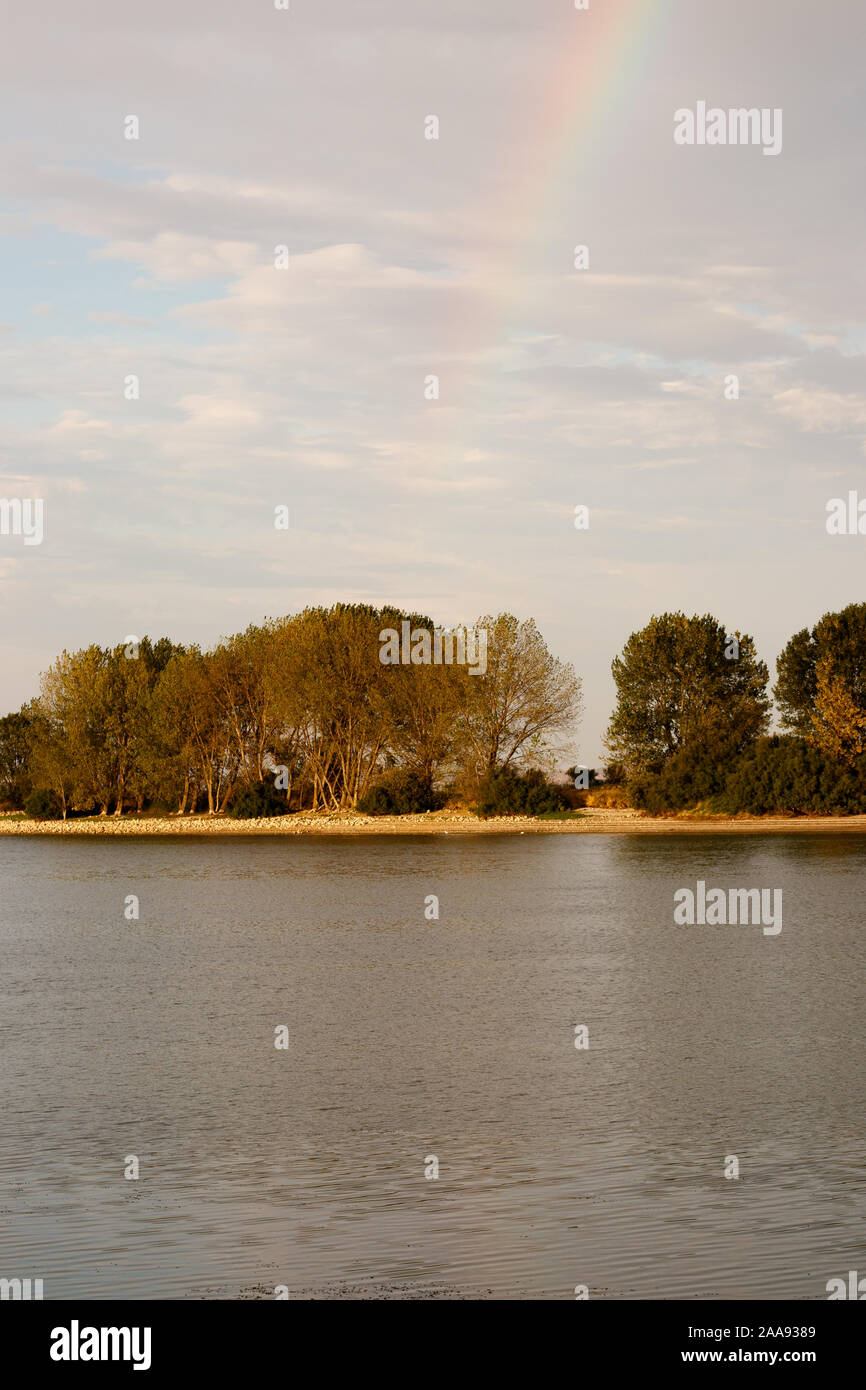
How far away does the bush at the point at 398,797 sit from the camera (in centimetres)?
8031

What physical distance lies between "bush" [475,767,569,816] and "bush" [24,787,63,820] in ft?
110

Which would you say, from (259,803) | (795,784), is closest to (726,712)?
(795,784)

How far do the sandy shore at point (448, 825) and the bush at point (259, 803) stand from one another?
0.86 meters

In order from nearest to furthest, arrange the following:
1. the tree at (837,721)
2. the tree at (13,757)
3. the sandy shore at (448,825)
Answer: the sandy shore at (448,825), the tree at (837,721), the tree at (13,757)

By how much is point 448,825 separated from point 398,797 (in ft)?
15.8

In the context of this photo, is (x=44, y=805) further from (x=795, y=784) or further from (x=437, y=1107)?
(x=437, y=1107)

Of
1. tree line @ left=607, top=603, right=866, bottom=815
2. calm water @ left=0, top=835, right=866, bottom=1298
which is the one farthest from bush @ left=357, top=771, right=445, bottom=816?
calm water @ left=0, top=835, right=866, bottom=1298

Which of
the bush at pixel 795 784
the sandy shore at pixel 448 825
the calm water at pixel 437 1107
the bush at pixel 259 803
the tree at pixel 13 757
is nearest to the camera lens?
the calm water at pixel 437 1107

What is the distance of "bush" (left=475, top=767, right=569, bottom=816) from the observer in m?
77.3

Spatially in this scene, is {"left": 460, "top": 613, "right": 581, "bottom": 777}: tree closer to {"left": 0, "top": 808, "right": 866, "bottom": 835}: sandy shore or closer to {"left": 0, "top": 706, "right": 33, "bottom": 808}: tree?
{"left": 0, "top": 808, "right": 866, "bottom": 835}: sandy shore

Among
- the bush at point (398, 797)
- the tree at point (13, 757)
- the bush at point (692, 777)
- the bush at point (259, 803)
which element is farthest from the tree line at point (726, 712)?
the tree at point (13, 757)

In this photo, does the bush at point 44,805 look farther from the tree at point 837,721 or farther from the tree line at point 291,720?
the tree at point 837,721

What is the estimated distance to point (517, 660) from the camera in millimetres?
77000

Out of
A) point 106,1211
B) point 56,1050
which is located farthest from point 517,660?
point 106,1211
